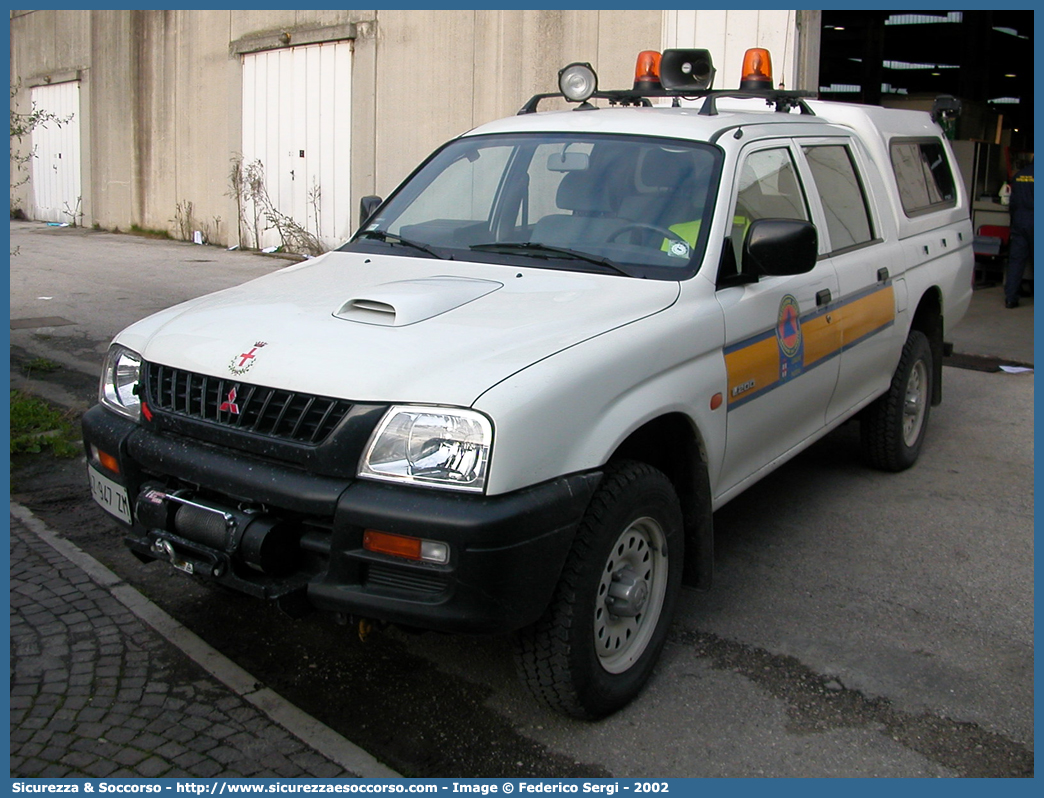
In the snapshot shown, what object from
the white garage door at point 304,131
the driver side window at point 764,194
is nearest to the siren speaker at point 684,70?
the driver side window at point 764,194

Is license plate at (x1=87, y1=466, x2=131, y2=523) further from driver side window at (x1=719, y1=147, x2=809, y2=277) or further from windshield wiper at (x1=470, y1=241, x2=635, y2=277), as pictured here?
driver side window at (x1=719, y1=147, x2=809, y2=277)

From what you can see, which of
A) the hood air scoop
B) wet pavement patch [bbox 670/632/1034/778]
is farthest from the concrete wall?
wet pavement patch [bbox 670/632/1034/778]

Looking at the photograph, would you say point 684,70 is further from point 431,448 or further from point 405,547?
point 405,547

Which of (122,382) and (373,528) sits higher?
(122,382)

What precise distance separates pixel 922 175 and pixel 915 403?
1.35m

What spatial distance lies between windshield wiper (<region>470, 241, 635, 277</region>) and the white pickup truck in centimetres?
1

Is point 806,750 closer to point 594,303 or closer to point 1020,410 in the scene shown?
point 594,303

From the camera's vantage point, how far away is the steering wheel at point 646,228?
4012 millimetres

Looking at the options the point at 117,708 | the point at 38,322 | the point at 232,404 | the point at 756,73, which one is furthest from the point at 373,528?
the point at 38,322

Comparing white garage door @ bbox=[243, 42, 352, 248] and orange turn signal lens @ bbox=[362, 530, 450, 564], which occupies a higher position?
white garage door @ bbox=[243, 42, 352, 248]

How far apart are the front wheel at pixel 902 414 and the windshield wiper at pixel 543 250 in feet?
8.23

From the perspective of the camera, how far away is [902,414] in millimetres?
5840

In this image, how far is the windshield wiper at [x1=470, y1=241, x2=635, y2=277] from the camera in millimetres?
3936

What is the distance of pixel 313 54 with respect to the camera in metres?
15.5
